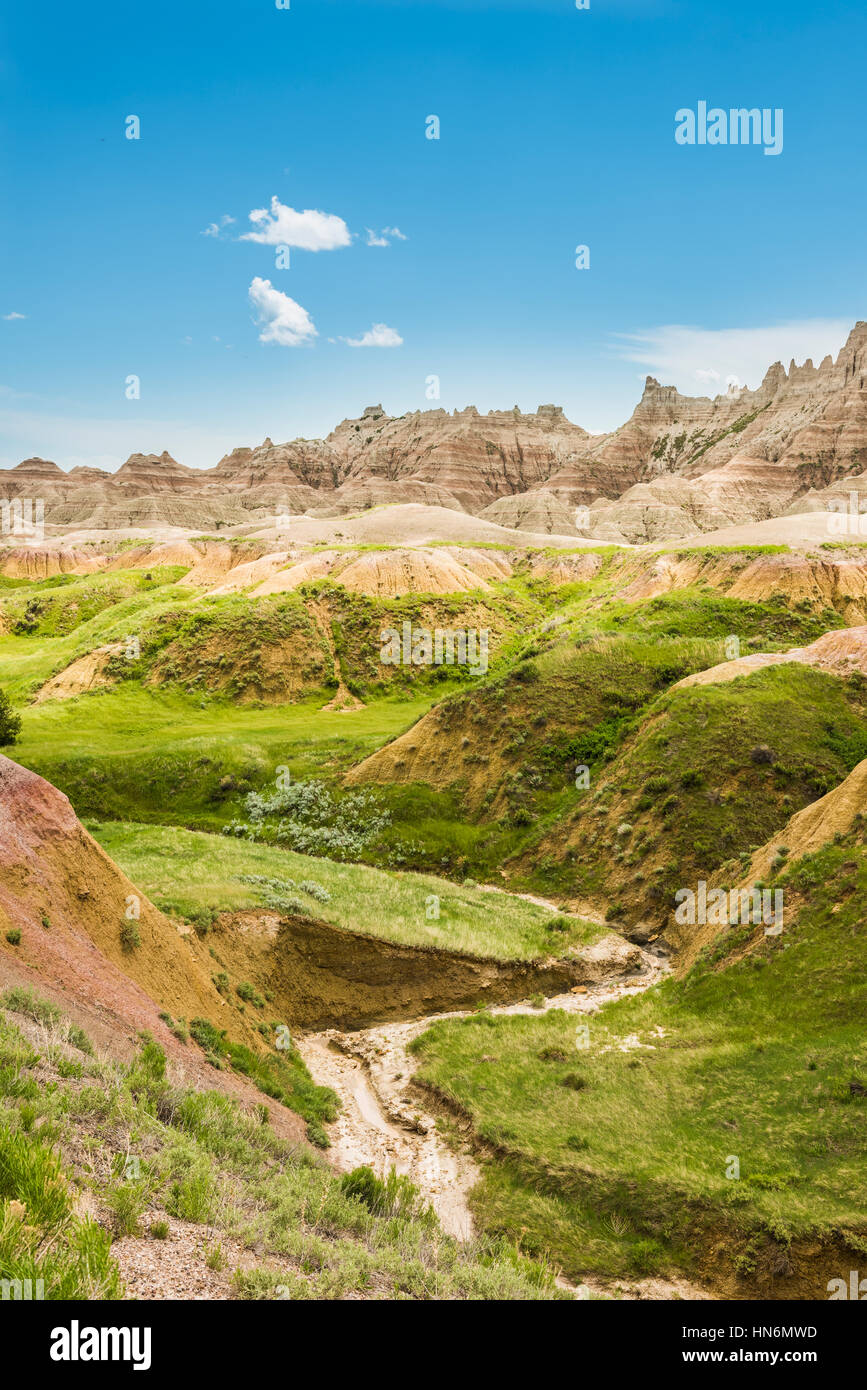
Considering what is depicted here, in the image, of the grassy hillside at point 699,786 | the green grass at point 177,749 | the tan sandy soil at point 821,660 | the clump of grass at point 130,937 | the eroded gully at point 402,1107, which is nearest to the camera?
the eroded gully at point 402,1107

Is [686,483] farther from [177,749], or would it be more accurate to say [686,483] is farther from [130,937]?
[130,937]

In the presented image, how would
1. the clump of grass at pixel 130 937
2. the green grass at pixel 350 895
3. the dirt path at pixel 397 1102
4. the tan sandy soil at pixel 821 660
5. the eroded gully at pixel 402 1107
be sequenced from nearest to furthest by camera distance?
the eroded gully at pixel 402 1107
the dirt path at pixel 397 1102
the clump of grass at pixel 130 937
the green grass at pixel 350 895
the tan sandy soil at pixel 821 660

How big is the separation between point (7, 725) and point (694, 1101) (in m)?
44.7

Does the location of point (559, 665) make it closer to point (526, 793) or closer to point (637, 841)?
point (526, 793)

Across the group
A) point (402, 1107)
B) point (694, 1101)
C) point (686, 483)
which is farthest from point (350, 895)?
point (686, 483)

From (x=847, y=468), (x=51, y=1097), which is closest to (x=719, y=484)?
(x=847, y=468)

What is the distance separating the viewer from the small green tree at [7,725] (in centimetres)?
4717

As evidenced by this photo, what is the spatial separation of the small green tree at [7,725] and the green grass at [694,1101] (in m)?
37.1

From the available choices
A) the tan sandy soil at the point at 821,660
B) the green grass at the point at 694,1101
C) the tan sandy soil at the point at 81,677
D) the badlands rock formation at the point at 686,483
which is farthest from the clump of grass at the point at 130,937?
the badlands rock formation at the point at 686,483

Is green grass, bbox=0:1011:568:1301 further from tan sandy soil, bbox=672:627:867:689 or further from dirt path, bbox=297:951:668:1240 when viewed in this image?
tan sandy soil, bbox=672:627:867:689

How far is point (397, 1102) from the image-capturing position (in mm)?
19078

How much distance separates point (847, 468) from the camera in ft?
493

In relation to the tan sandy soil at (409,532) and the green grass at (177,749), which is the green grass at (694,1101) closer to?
the green grass at (177,749)
